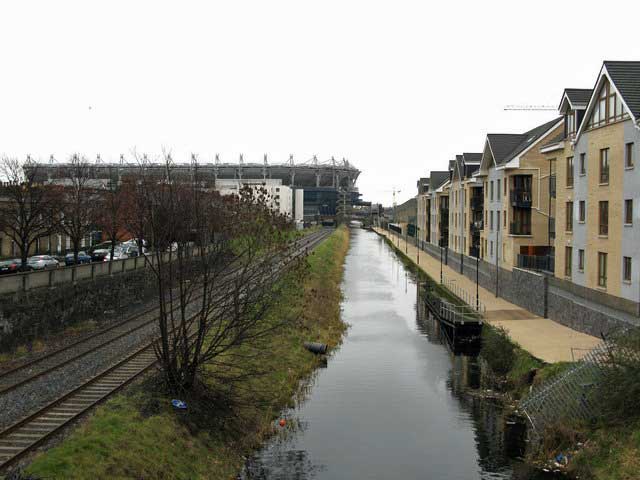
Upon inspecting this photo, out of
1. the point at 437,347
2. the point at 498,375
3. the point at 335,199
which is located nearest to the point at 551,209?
the point at 437,347

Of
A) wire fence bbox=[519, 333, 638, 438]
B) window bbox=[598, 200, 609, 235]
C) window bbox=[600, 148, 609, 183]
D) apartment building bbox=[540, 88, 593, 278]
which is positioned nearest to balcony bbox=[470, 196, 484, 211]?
apartment building bbox=[540, 88, 593, 278]

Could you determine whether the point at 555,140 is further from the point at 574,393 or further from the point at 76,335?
the point at 76,335

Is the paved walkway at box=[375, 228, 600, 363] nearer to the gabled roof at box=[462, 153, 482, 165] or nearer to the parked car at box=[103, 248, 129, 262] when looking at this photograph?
the gabled roof at box=[462, 153, 482, 165]

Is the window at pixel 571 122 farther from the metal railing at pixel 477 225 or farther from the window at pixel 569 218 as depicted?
the metal railing at pixel 477 225

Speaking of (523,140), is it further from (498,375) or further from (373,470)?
(373,470)

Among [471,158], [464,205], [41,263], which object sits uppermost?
[471,158]

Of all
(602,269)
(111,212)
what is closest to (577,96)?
(602,269)

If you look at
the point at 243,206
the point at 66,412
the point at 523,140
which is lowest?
the point at 66,412

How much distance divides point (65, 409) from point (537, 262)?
30.2m

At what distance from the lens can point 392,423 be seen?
18.7 m

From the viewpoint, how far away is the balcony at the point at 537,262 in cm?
3656

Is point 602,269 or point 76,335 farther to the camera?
point 602,269

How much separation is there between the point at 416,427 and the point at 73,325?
603 inches

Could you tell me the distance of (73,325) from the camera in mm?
26812
